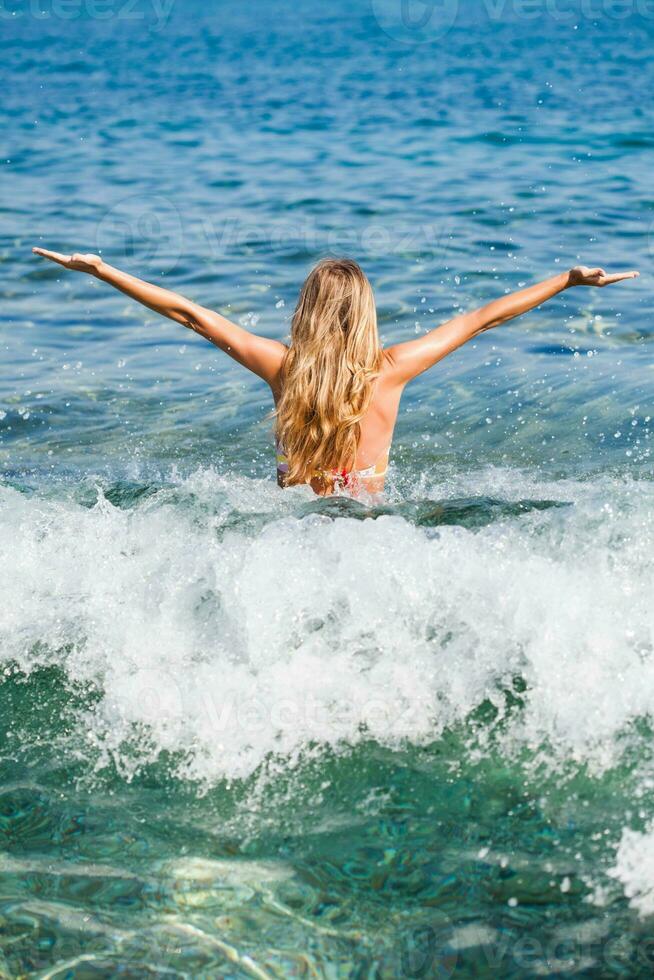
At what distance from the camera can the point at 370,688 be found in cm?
377

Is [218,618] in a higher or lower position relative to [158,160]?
lower

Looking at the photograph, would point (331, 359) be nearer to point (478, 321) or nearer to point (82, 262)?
point (478, 321)

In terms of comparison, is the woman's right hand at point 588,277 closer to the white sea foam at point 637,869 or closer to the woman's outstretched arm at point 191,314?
the woman's outstretched arm at point 191,314

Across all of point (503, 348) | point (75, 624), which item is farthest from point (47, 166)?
point (75, 624)

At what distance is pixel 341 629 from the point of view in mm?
3908

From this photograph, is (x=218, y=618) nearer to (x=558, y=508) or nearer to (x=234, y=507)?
(x=234, y=507)

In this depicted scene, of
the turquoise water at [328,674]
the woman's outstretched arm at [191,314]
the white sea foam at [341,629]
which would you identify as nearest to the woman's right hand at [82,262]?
the woman's outstretched arm at [191,314]

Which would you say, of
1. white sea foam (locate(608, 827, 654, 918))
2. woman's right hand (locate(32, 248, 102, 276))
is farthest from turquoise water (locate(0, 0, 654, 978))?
woman's right hand (locate(32, 248, 102, 276))

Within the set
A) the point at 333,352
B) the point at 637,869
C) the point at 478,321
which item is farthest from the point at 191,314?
the point at 637,869

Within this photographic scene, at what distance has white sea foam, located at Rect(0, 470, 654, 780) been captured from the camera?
12.0 ft

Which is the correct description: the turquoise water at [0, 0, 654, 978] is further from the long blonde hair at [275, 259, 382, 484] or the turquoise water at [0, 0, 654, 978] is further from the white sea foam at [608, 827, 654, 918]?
the long blonde hair at [275, 259, 382, 484]

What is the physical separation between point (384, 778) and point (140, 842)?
2.59ft

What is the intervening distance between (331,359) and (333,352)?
1.2 inches

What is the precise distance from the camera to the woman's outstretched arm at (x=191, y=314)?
450 cm
